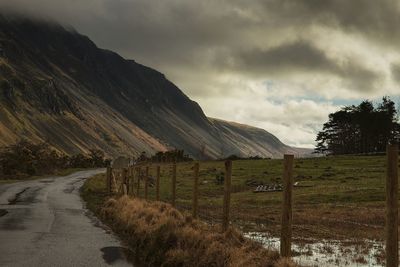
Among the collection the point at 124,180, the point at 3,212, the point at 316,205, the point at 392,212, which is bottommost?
the point at 3,212

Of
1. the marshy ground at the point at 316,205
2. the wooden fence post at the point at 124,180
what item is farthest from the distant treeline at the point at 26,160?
the wooden fence post at the point at 124,180

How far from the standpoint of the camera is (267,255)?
11328 mm

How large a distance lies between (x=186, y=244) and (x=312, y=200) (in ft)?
74.6

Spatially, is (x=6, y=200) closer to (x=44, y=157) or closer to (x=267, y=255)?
(x=267, y=255)

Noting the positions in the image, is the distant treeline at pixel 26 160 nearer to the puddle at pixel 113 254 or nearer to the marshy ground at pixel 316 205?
the marshy ground at pixel 316 205

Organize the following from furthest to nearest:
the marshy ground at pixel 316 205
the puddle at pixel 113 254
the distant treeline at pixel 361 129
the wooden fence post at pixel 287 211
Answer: the distant treeline at pixel 361 129
the marshy ground at pixel 316 205
the puddle at pixel 113 254
the wooden fence post at pixel 287 211

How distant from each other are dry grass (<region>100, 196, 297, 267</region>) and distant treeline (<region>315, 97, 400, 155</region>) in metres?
87.2

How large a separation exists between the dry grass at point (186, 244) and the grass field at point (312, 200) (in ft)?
6.17

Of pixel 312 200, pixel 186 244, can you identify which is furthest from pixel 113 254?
pixel 312 200

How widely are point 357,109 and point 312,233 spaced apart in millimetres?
102886

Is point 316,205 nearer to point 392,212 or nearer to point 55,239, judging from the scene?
point 55,239

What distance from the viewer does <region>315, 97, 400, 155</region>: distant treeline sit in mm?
100500

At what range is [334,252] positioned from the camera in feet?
45.2

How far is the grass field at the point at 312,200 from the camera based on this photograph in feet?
65.7
